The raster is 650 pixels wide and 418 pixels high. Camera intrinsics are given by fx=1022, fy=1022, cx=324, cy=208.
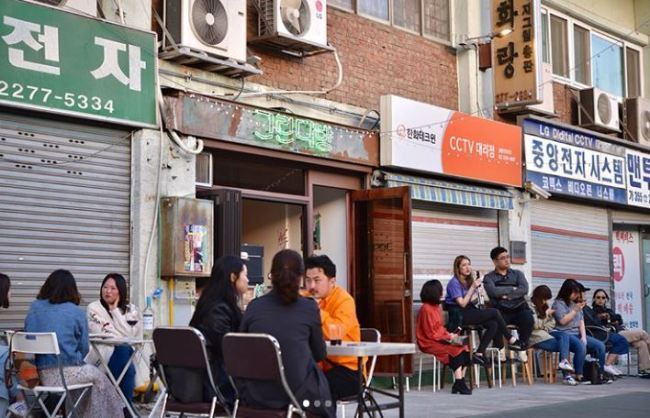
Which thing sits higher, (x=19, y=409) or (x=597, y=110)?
(x=597, y=110)

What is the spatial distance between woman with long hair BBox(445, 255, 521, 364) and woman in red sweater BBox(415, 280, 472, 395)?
0.50m

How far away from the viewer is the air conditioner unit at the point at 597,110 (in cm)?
1797

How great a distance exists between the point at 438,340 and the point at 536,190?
4.64m

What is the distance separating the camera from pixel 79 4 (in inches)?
385

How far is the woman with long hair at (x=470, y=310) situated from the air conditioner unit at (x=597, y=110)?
6143 millimetres

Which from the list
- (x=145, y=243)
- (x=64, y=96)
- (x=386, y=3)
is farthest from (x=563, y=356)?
(x=64, y=96)

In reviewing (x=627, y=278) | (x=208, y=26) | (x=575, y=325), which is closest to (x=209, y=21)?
(x=208, y=26)

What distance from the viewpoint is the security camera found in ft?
52.0

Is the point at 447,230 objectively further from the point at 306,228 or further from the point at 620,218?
the point at 620,218

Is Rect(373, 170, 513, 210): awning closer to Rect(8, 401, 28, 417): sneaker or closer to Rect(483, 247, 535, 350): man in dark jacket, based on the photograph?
Rect(483, 247, 535, 350): man in dark jacket

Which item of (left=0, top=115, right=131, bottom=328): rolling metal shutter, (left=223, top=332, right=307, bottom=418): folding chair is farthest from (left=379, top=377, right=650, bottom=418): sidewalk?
(left=223, top=332, right=307, bottom=418): folding chair

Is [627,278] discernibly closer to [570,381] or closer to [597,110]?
[597,110]

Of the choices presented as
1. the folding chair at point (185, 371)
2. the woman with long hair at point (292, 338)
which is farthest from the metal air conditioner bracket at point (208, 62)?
the woman with long hair at point (292, 338)

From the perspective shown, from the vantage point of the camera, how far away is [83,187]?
9.94 metres
